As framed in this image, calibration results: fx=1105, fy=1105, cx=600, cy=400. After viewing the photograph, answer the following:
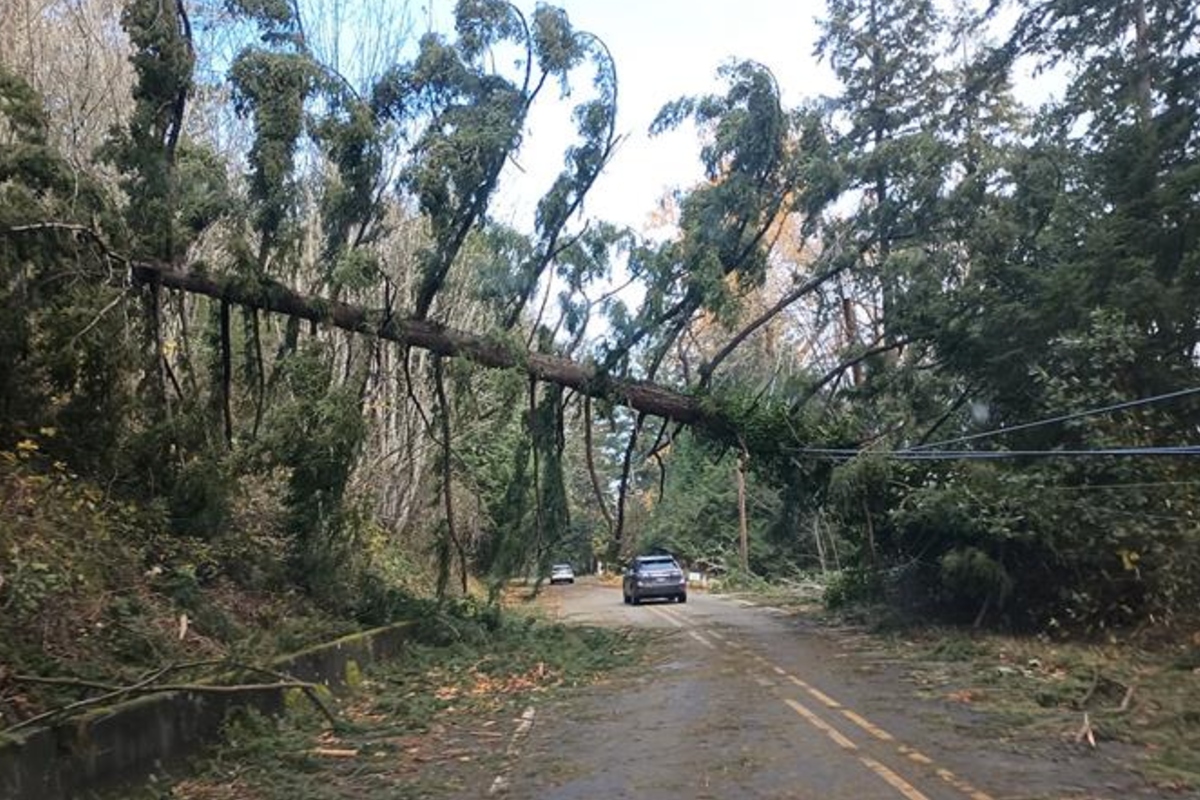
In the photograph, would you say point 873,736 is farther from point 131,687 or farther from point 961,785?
point 131,687

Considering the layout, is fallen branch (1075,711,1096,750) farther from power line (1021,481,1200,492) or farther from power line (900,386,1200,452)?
power line (1021,481,1200,492)

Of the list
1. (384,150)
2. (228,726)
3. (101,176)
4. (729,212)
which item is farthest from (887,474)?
(101,176)

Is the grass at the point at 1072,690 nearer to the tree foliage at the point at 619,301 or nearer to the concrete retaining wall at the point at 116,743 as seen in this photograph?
the tree foliage at the point at 619,301

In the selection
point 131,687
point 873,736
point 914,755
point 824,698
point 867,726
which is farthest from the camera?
point 824,698

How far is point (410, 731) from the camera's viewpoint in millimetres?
11945

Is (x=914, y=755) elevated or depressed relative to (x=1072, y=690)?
depressed

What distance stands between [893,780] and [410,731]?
556 cm

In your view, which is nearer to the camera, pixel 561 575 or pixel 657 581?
pixel 657 581

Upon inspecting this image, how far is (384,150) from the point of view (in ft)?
62.4

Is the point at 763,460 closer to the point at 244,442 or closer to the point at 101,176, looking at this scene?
the point at 244,442

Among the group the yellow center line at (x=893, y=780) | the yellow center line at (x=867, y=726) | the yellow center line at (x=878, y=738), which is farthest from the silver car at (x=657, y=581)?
the yellow center line at (x=893, y=780)

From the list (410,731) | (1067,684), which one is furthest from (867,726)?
(410,731)

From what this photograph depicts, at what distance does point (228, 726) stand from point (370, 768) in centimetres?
168

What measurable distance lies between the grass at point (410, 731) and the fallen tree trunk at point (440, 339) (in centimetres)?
489
